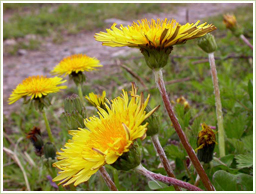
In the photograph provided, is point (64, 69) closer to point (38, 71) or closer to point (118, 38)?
point (118, 38)

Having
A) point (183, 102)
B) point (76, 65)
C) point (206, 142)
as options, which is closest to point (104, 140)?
point (206, 142)

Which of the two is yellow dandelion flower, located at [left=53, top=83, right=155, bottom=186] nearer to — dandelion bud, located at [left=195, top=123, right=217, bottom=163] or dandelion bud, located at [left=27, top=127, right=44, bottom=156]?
dandelion bud, located at [left=195, top=123, right=217, bottom=163]

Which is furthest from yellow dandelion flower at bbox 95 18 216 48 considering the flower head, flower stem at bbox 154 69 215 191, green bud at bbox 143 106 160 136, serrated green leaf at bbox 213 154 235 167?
the flower head

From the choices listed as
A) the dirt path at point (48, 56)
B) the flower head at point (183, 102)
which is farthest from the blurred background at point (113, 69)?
the flower head at point (183, 102)

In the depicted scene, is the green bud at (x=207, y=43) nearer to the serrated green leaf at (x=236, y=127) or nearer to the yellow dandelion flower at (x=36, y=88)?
the serrated green leaf at (x=236, y=127)

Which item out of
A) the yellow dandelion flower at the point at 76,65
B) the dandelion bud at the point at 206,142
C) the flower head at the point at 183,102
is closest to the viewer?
the dandelion bud at the point at 206,142

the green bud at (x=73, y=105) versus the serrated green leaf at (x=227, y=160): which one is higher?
the green bud at (x=73, y=105)
